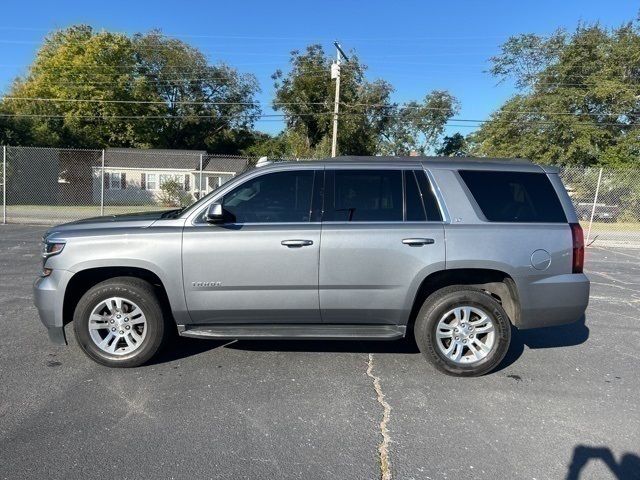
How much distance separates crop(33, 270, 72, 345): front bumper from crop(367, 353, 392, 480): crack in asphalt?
276 cm

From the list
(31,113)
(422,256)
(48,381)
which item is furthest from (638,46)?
(31,113)

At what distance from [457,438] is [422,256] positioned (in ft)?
4.91

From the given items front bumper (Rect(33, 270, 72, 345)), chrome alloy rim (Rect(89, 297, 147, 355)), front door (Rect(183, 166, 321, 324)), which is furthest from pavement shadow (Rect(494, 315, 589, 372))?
front bumper (Rect(33, 270, 72, 345))

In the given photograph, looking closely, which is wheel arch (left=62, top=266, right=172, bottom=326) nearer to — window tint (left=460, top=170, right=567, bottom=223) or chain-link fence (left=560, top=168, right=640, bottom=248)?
window tint (left=460, top=170, right=567, bottom=223)

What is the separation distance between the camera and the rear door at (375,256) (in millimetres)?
4172

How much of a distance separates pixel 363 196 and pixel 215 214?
133 cm

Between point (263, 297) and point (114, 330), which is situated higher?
point (263, 297)

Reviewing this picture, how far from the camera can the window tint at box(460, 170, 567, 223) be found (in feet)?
14.3

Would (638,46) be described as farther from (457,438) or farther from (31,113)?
(31,113)

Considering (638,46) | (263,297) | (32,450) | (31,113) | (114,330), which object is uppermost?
(638,46)

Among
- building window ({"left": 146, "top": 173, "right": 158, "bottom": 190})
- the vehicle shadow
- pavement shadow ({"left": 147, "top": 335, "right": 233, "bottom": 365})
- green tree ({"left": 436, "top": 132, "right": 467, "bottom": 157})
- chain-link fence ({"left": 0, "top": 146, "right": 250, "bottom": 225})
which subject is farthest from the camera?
green tree ({"left": 436, "top": 132, "right": 467, "bottom": 157})

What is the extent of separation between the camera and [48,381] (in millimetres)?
4051

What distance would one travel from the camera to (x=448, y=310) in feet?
14.0

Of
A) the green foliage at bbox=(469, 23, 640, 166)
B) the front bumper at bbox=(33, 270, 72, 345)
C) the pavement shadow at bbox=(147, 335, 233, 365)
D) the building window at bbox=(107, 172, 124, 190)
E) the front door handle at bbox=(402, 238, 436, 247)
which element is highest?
the green foliage at bbox=(469, 23, 640, 166)
